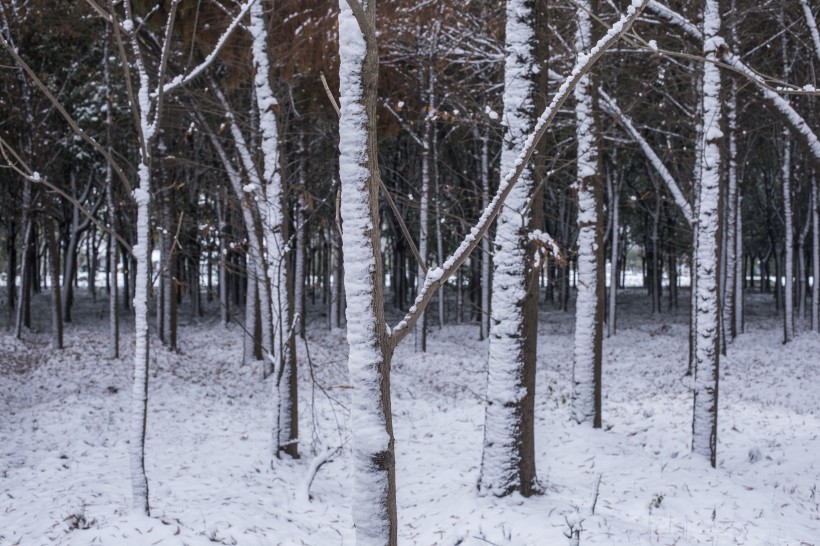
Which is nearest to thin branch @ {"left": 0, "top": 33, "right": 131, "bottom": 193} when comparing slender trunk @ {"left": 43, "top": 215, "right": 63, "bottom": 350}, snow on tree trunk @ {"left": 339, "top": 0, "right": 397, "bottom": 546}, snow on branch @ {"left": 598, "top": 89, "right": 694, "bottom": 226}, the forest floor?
snow on tree trunk @ {"left": 339, "top": 0, "right": 397, "bottom": 546}

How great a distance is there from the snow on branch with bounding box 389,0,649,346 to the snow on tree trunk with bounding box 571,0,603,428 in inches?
263

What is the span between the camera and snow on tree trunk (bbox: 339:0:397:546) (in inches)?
86.9

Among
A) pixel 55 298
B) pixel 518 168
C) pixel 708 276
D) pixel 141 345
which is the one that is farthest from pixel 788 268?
pixel 55 298

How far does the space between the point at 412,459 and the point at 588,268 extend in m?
3.89

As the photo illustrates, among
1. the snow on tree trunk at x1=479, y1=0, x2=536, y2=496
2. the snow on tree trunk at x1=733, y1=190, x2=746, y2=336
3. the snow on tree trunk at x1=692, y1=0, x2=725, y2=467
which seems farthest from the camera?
the snow on tree trunk at x1=733, y1=190, x2=746, y2=336

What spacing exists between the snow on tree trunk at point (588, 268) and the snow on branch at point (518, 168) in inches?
263

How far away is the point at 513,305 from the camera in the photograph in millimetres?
6133

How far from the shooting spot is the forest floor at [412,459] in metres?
5.54

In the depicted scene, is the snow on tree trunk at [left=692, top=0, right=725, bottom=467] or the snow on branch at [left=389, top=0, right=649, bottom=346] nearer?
the snow on branch at [left=389, top=0, right=649, bottom=346]

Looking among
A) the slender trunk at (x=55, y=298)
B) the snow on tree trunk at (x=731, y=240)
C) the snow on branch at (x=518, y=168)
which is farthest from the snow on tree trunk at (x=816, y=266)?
the slender trunk at (x=55, y=298)

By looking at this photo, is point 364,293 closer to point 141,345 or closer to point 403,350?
point 141,345

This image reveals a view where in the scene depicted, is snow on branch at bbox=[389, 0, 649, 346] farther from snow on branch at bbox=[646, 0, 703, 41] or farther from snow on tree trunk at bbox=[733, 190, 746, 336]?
snow on tree trunk at bbox=[733, 190, 746, 336]

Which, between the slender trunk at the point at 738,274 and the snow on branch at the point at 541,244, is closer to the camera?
the snow on branch at the point at 541,244

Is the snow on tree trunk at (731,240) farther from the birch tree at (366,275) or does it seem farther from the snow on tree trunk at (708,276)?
the birch tree at (366,275)
